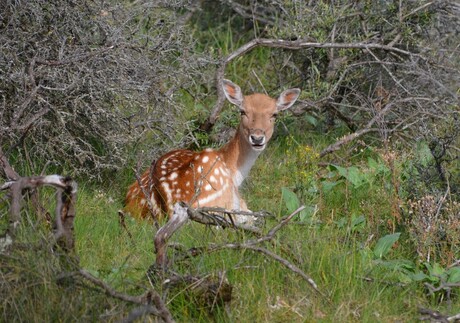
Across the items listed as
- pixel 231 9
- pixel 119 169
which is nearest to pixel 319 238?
pixel 119 169

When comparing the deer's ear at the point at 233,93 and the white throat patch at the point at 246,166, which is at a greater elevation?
the deer's ear at the point at 233,93

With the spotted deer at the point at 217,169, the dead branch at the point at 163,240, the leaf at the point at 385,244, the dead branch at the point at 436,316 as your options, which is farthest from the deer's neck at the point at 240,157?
the dead branch at the point at 436,316

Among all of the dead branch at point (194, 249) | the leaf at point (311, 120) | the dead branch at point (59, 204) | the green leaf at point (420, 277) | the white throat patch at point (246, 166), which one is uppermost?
the dead branch at point (59, 204)

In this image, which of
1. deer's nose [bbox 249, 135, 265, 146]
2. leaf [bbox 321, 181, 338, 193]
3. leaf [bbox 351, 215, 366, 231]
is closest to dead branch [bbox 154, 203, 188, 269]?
leaf [bbox 351, 215, 366, 231]

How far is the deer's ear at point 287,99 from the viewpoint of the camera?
7660mm

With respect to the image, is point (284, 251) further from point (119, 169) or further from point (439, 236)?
point (119, 169)

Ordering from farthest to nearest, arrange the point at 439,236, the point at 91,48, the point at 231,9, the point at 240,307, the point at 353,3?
the point at 231,9 → the point at 353,3 → the point at 91,48 → the point at 439,236 → the point at 240,307

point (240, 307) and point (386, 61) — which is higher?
point (240, 307)

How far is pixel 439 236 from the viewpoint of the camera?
223 inches

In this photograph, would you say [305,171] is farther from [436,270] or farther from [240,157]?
[436,270]

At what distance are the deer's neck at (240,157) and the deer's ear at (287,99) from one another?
1.45ft

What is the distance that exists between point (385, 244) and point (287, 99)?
2360 millimetres

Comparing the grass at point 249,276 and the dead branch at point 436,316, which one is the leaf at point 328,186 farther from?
the dead branch at point 436,316

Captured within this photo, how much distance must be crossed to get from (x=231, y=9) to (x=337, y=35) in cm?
206
